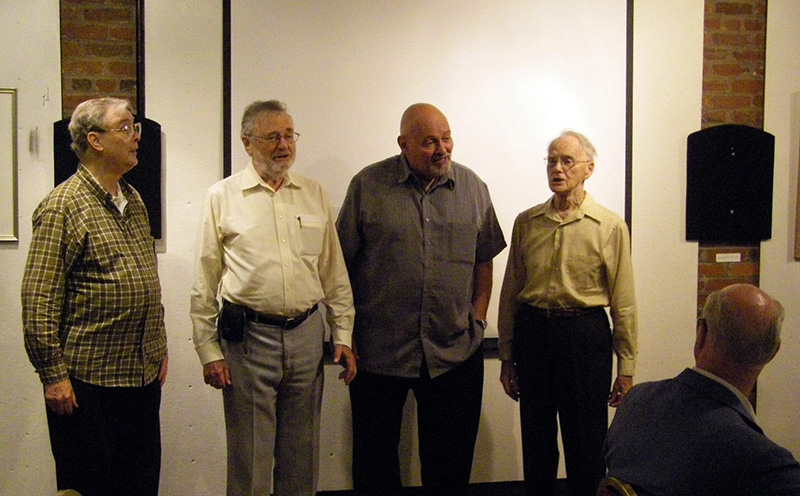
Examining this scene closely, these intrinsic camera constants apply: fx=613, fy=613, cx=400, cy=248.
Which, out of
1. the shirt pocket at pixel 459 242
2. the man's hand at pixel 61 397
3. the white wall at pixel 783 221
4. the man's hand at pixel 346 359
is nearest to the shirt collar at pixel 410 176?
the shirt pocket at pixel 459 242

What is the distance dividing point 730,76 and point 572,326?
1.75 metres

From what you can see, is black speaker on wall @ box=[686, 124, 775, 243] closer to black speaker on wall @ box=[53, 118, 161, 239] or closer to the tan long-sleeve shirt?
the tan long-sleeve shirt

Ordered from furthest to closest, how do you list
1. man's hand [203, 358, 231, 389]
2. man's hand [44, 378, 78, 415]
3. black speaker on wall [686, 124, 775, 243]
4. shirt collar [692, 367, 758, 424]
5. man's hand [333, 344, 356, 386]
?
black speaker on wall [686, 124, 775, 243], man's hand [333, 344, 356, 386], man's hand [203, 358, 231, 389], man's hand [44, 378, 78, 415], shirt collar [692, 367, 758, 424]

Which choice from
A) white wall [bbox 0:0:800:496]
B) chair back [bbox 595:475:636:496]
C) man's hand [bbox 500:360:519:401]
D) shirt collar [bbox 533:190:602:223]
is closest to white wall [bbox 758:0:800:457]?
white wall [bbox 0:0:800:496]

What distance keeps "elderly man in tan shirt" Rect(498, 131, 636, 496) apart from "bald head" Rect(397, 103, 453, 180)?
0.44 meters

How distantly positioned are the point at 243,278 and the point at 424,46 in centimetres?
143

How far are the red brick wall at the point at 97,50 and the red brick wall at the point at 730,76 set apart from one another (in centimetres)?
278

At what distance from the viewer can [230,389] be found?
2145mm

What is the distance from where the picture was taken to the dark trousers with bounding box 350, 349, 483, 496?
2.35 meters

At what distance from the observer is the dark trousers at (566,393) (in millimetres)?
2318

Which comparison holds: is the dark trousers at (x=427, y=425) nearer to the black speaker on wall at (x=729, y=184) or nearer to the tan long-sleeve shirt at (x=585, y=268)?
the tan long-sleeve shirt at (x=585, y=268)

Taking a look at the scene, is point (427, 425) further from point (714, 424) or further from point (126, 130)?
point (126, 130)

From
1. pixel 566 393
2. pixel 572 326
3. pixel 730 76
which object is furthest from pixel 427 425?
pixel 730 76

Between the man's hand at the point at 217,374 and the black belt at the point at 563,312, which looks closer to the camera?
the man's hand at the point at 217,374
